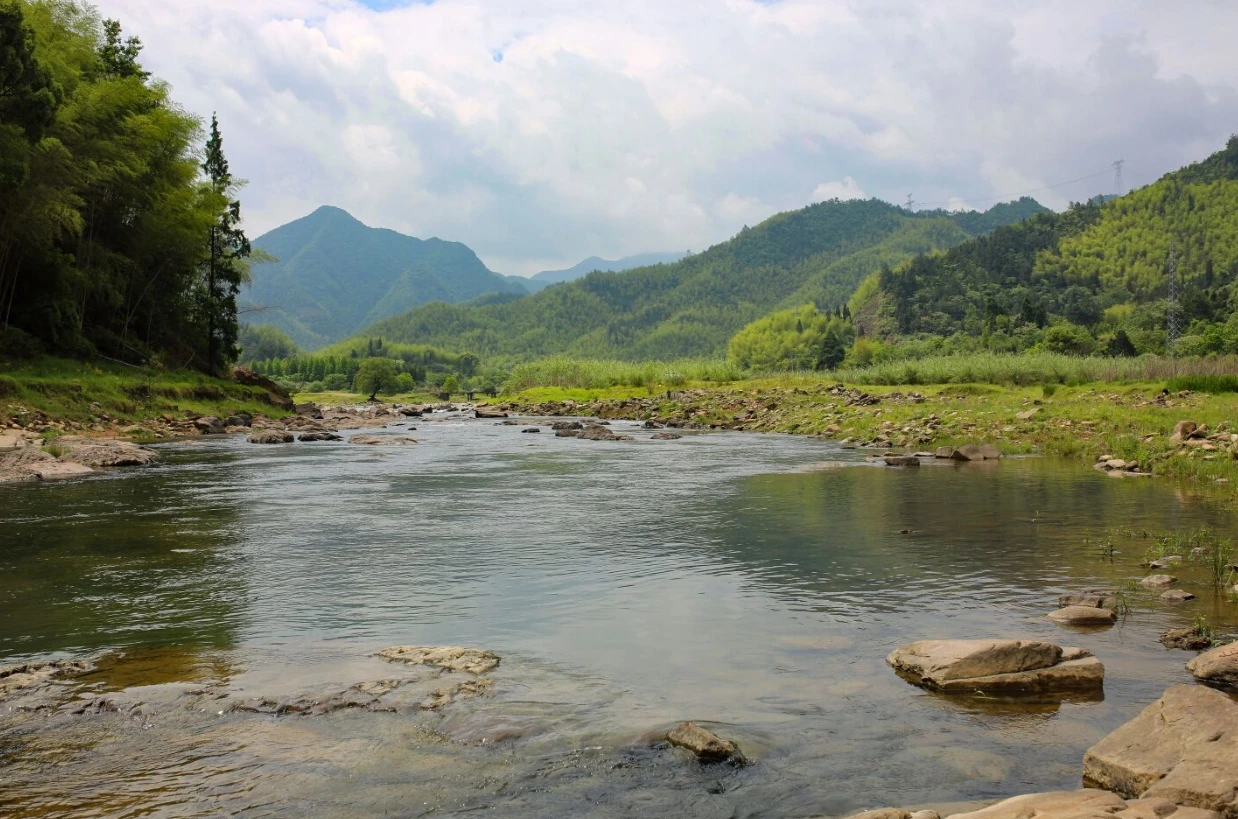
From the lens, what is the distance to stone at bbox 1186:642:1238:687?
7.26 metres

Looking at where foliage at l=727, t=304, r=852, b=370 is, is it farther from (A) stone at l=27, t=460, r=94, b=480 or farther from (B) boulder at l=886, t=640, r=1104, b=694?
(B) boulder at l=886, t=640, r=1104, b=694

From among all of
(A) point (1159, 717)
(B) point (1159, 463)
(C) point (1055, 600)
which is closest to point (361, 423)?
(B) point (1159, 463)

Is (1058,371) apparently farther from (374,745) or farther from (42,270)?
(42,270)

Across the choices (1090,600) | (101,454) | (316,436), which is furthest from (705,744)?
(316,436)

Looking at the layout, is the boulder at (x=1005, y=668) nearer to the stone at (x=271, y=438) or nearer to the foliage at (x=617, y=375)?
the stone at (x=271, y=438)

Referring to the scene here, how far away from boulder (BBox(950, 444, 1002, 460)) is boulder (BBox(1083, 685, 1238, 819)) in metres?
21.4

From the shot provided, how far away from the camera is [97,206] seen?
139ft

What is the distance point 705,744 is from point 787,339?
528 ft

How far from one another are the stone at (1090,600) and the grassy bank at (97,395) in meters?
31.6

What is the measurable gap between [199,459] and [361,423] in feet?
88.3

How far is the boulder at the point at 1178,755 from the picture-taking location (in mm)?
4785

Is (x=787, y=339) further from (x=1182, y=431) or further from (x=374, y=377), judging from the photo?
(x=1182, y=431)

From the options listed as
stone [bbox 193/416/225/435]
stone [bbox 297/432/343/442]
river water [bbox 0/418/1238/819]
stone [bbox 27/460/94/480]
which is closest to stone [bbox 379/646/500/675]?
river water [bbox 0/418/1238/819]

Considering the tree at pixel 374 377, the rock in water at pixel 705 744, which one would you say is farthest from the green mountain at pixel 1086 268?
the rock in water at pixel 705 744
